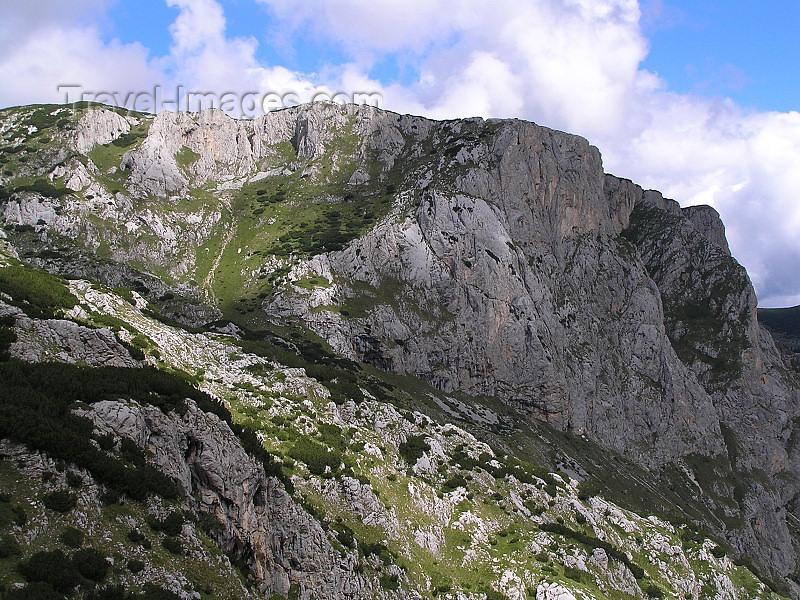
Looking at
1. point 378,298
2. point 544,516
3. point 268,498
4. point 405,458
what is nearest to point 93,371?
point 268,498

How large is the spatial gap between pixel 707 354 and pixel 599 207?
54124 millimetres

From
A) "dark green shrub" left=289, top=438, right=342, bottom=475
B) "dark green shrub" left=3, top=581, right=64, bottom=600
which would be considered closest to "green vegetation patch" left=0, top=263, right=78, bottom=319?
"dark green shrub" left=289, top=438, right=342, bottom=475

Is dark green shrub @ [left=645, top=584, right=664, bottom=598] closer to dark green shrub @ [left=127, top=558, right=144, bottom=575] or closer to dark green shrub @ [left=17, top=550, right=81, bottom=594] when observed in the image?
dark green shrub @ [left=127, top=558, right=144, bottom=575]

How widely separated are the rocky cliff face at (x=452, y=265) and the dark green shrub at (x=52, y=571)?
75710 millimetres

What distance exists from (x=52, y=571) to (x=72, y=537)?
1601mm

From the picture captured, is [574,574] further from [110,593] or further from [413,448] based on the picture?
[110,593]

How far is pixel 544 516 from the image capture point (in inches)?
1813

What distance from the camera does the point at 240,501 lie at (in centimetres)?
2436

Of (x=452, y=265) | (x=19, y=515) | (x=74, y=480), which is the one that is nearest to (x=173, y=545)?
(x=74, y=480)

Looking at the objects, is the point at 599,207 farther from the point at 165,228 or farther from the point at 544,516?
the point at 544,516

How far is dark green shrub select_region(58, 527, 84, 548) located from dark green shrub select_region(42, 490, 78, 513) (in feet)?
2.40

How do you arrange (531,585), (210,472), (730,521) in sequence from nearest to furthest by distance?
(210,472)
(531,585)
(730,521)

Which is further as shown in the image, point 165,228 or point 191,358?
point 165,228

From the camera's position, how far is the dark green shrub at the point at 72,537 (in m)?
15.9
